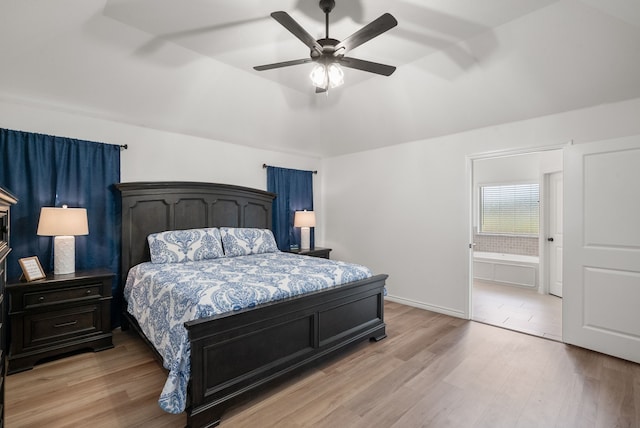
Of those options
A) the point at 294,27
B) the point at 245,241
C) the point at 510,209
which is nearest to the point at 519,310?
the point at 510,209

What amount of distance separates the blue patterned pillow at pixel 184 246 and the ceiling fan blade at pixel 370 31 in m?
2.50

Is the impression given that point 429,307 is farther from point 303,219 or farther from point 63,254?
point 63,254

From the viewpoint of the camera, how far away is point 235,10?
2.44 metres

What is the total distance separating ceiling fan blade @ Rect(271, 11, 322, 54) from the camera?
177 centimetres

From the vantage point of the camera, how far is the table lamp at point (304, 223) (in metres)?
4.69

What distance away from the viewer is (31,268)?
2598 mm

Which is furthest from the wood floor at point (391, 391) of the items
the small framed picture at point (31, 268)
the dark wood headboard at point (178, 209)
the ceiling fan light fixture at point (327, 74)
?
the ceiling fan light fixture at point (327, 74)

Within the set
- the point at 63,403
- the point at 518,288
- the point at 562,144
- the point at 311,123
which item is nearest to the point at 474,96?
the point at 562,144

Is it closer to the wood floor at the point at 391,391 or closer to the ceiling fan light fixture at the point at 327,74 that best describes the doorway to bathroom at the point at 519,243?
the wood floor at the point at 391,391

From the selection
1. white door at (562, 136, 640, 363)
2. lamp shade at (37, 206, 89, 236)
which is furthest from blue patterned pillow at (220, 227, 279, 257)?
white door at (562, 136, 640, 363)

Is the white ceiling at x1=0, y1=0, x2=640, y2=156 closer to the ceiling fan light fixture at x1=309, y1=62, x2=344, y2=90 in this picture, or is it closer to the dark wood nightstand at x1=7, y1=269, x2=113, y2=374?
the ceiling fan light fixture at x1=309, y1=62, x2=344, y2=90

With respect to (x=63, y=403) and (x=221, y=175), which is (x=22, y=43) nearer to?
(x=221, y=175)

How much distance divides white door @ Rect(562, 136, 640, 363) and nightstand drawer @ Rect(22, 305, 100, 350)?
14.9ft

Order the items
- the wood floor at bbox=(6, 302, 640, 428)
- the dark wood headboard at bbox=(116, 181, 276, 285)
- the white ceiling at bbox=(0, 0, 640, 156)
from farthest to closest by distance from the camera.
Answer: the dark wood headboard at bbox=(116, 181, 276, 285), the white ceiling at bbox=(0, 0, 640, 156), the wood floor at bbox=(6, 302, 640, 428)
